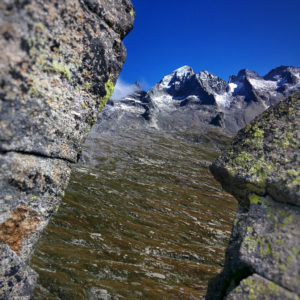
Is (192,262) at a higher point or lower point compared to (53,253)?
higher

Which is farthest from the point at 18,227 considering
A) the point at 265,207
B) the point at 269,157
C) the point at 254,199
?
the point at 269,157

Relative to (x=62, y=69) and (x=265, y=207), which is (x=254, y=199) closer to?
(x=265, y=207)

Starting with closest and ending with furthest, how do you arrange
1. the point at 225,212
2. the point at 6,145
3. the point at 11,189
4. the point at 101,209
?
the point at 6,145, the point at 11,189, the point at 101,209, the point at 225,212

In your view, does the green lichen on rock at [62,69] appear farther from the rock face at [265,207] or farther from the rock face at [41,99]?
the rock face at [265,207]

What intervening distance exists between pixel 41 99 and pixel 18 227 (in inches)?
130

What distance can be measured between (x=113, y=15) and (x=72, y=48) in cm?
196

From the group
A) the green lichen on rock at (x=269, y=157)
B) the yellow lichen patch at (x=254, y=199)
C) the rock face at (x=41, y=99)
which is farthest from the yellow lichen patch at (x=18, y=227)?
the yellow lichen patch at (x=254, y=199)

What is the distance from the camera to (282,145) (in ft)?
20.3

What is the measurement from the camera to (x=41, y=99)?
19.1 feet

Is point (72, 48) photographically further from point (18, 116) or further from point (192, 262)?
point (192, 262)

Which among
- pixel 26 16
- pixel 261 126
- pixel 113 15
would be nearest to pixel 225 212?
pixel 261 126

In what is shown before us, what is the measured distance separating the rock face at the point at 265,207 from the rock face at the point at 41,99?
4.12m

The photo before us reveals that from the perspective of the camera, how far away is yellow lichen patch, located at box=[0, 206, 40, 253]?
610cm

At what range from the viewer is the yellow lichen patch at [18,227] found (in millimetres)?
6098
